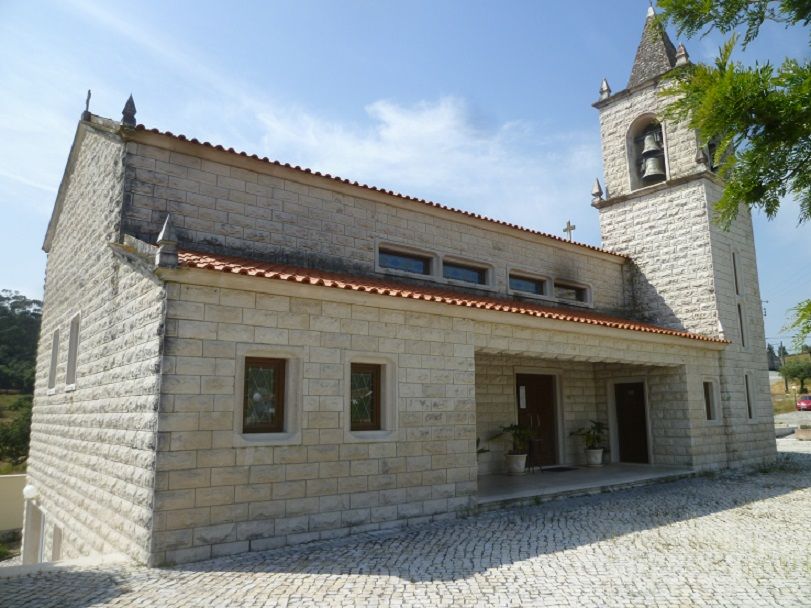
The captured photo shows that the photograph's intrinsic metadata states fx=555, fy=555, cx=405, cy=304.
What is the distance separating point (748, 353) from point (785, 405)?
139 ft

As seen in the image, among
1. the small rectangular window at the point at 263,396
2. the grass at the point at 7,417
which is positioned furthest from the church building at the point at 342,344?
the grass at the point at 7,417

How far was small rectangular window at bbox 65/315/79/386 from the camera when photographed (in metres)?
10.6

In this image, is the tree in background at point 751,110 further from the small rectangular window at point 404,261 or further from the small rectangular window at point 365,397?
the small rectangular window at point 404,261

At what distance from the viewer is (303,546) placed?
6637mm

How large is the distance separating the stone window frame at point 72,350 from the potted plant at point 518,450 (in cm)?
879

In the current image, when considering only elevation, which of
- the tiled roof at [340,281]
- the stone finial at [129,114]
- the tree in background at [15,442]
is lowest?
the tree in background at [15,442]

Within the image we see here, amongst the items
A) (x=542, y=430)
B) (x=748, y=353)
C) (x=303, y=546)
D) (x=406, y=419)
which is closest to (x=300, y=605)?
(x=303, y=546)

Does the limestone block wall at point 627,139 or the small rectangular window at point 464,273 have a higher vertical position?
the limestone block wall at point 627,139

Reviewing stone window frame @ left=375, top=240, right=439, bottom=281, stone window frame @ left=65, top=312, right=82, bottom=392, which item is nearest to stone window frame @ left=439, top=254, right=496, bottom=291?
stone window frame @ left=375, top=240, right=439, bottom=281

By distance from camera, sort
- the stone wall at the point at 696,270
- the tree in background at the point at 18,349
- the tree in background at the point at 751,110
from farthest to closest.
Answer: the tree in background at the point at 18,349 < the stone wall at the point at 696,270 < the tree in background at the point at 751,110

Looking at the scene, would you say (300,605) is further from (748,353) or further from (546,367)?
(748,353)

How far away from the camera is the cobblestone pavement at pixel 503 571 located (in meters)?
4.89

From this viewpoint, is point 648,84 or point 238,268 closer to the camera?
point 238,268

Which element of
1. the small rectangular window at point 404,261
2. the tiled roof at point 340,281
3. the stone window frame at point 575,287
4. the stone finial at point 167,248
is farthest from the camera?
the stone window frame at point 575,287
